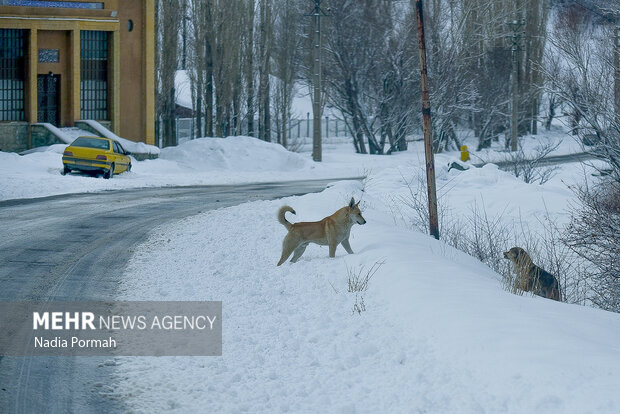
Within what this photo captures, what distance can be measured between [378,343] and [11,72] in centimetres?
3438

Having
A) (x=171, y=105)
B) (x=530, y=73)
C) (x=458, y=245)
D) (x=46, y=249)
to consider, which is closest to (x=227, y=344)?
(x=46, y=249)

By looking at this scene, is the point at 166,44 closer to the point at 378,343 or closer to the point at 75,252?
the point at 75,252

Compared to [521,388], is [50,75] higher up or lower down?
higher up

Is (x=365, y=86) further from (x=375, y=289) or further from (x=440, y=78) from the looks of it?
(x=375, y=289)

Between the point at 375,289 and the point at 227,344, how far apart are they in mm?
2138

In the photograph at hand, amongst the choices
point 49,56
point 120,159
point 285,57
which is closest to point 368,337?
point 120,159

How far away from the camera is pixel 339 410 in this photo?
7.11 meters

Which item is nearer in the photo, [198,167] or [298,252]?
[298,252]

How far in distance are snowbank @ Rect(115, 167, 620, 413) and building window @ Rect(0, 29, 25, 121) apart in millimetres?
28608

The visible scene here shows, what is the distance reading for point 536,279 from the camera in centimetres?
1189

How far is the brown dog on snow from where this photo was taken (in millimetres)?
11523

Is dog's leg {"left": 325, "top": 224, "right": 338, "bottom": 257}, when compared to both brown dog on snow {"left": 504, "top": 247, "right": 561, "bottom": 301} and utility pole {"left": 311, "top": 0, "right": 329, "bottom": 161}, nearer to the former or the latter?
brown dog on snow {"left": 504, "top": 247, "right": 561, "bottom": 301}

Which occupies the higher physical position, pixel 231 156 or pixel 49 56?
pixel 49 56

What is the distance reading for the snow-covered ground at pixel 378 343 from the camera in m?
7.05
